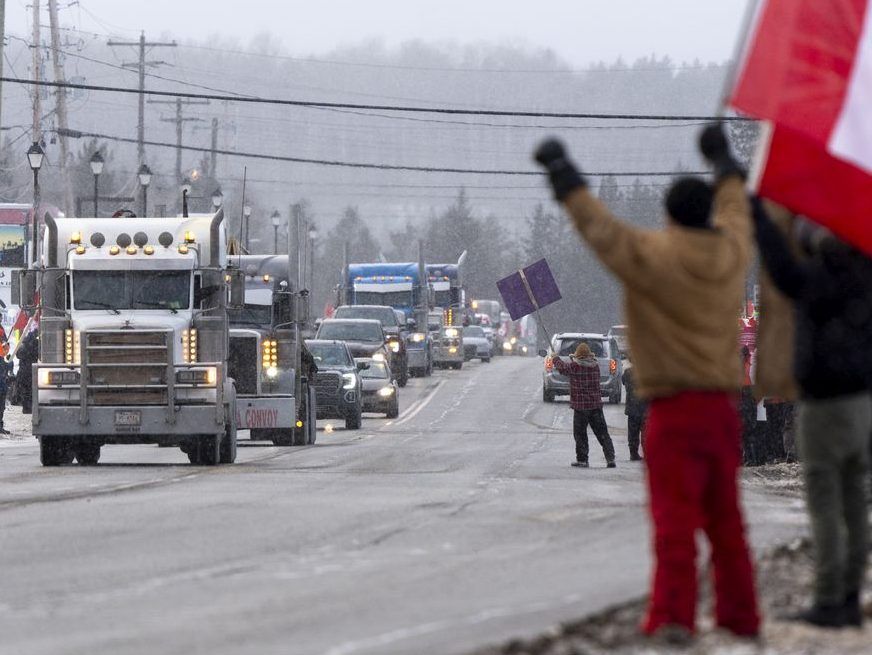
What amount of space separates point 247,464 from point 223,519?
9900mm

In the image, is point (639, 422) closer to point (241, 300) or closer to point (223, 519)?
point (241, 300)

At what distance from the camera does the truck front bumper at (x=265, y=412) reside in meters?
29.6

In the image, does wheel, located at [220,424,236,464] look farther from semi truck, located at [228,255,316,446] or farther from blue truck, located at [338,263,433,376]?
blue truck, located at [338,263,433,376]

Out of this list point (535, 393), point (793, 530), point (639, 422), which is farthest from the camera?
point (535, 393)

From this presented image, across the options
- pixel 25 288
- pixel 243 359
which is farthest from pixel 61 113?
pixel 25 288

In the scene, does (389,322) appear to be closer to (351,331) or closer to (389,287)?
(389,287)

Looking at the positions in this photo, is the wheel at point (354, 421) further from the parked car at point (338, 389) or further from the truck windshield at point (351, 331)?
the truck windshield at point (351, 331)

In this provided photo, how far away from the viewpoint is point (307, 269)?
31500 mm

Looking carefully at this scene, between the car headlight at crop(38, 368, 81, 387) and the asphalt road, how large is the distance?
1.11 meters

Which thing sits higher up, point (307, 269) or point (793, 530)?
point (307, 269)

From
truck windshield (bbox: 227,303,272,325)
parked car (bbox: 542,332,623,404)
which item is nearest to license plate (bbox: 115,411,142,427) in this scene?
truck windshield (bbox: 227,303,272,325)

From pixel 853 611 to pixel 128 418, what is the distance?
55.5 ft

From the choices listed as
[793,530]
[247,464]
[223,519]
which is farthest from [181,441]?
[793,530]

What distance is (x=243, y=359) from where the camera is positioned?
28.9 m
